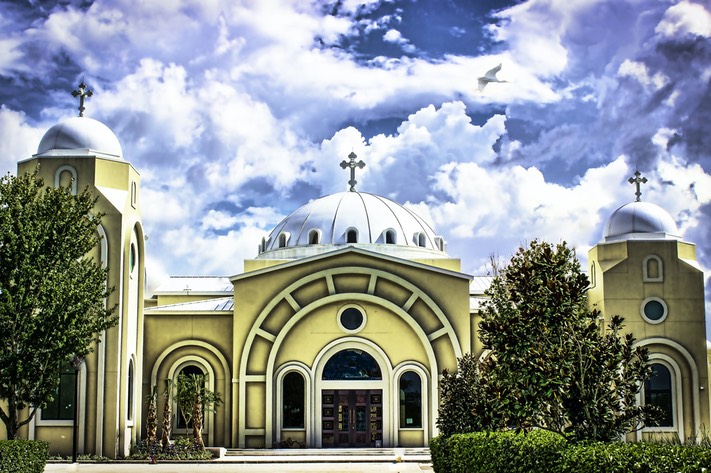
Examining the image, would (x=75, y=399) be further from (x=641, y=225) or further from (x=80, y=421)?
(x=641, y=225)

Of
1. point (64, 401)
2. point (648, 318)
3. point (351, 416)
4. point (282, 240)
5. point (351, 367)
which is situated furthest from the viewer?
point (282, 240)

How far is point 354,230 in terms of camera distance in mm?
50281

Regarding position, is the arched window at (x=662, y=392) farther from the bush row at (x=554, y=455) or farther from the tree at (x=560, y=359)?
the tree at (x=560, y=359)

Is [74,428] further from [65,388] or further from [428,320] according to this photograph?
[428,320]

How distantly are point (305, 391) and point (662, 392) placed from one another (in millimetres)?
15741

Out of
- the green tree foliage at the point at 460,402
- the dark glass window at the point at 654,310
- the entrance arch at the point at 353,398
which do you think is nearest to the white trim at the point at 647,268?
the dark glass window at the point at 654,310

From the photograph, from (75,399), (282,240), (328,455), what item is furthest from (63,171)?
(282,240)

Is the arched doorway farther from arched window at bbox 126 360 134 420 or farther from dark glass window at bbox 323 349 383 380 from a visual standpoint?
arched window at bbox 126 360 134 420

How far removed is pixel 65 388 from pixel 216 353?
7.49m

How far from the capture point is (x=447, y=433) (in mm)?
30516

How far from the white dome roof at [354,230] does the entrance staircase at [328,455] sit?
40.3ft

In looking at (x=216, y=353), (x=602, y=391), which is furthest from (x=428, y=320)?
(x=602, y=391)

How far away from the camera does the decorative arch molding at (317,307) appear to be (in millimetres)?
41094

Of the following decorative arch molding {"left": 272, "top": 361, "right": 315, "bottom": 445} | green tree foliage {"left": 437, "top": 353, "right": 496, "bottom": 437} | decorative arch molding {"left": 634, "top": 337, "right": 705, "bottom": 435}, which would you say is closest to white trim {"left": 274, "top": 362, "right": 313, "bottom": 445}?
decorative arch molding {"left": 272, "top": 361, "right": 315, "bottom": 445}
